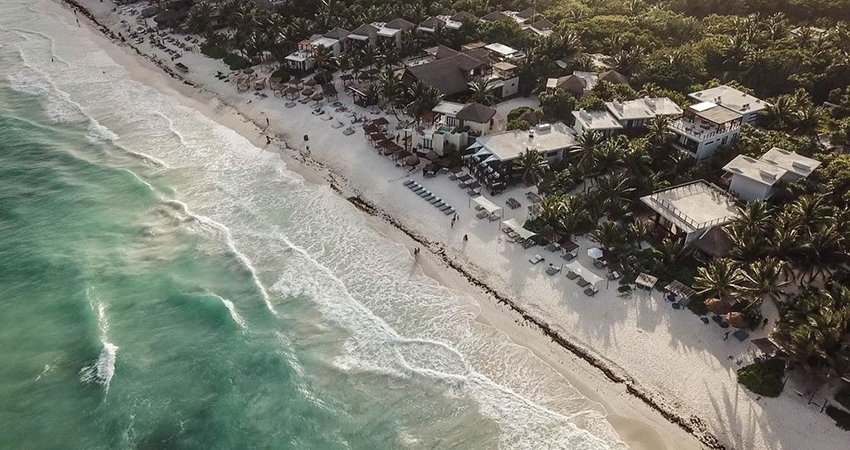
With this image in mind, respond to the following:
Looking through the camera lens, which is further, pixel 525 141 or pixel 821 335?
pixel 525 141

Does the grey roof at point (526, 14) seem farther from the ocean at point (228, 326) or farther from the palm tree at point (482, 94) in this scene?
the ocean at point (228, 326)

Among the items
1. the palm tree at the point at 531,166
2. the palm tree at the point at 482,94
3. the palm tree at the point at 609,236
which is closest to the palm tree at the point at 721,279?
the palm tree at the point at 609,236

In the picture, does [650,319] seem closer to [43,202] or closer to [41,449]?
[41,449]

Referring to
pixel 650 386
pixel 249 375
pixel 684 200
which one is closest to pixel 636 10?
pixel 684 200

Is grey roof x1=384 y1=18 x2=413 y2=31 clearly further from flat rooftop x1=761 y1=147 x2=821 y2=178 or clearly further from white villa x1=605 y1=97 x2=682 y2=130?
flat rooftop x1=761 y1=147 x2=821 y2=178

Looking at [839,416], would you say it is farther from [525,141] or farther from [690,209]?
[525,141]

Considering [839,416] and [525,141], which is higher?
[525,141]

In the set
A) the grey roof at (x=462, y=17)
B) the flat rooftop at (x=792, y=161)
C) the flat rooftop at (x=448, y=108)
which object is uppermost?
the grey roof at (x=462, y=17)

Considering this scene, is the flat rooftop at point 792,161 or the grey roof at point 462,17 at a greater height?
the grey roof at point 462,17

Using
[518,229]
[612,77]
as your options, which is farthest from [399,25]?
[518,229]
